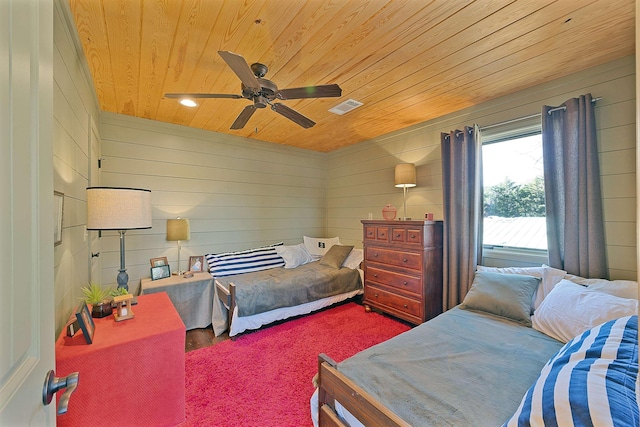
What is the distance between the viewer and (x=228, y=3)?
1452 millimetres

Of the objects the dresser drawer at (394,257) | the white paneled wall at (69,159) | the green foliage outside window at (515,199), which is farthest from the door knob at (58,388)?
the green foliage outside window at (515,199)

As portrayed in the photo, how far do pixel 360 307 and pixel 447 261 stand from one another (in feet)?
4.30

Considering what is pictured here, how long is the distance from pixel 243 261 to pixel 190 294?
2.55ft

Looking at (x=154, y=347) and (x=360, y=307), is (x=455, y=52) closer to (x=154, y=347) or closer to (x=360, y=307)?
(x=154, y=347)

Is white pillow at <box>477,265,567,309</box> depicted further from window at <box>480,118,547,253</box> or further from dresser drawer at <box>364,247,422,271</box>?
dresser drawer at <box>364,247,422,271</box>

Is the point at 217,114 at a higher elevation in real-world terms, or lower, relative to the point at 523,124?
higher

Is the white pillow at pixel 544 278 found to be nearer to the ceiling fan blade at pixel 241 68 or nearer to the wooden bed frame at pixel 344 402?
the wooden bed frame at pixel 344 402

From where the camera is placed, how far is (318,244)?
4543 mm

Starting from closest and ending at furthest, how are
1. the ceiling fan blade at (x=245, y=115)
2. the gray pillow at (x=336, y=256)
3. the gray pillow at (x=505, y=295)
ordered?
1. the gray pillow at (x=505, y=295)
2. the ceiling fan blade at (x=245, y=115)
3. the gray pillow at (x=336, y=256)

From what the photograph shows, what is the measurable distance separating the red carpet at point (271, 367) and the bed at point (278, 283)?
7.1 inches

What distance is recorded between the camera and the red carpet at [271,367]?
1.76 metres

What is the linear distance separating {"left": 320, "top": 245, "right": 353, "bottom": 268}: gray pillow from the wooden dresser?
555 mm

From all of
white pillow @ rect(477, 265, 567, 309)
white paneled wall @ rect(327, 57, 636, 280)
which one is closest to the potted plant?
white pillow @ rect(477, 265, 567, 309)

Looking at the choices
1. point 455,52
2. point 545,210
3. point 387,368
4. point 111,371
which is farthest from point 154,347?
point 545,210
